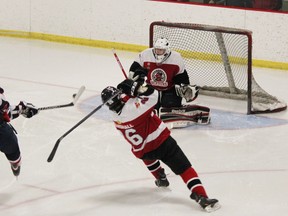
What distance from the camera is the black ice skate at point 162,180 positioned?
427 cm

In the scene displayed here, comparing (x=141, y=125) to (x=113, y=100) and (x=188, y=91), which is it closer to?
(x=113, y=100)

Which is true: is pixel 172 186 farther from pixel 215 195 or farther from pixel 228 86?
pixel 228 86

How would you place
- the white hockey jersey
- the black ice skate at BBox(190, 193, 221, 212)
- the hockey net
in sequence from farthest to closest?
the hockey net < the white hockey jersey < the black ice skate at BBox(190, 193, 221, 212)

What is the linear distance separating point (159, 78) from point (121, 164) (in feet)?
3.56

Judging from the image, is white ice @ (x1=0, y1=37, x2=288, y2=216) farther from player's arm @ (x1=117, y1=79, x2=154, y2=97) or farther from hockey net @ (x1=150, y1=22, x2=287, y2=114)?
player's arm @ (x1=117, y1=79, x2=154, y2=97)

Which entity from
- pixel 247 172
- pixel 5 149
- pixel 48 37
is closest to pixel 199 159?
pixel 247 172

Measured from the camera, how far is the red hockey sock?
3.96 metres

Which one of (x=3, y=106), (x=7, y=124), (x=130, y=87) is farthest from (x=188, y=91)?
(x=3, y=106)

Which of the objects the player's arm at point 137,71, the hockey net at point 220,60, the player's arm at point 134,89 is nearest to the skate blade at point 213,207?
the player's arm at point 134,89

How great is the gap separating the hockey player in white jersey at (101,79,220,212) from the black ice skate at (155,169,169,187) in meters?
0.24

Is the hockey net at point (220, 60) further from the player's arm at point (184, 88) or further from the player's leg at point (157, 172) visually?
the player's leg at point (157, 172)

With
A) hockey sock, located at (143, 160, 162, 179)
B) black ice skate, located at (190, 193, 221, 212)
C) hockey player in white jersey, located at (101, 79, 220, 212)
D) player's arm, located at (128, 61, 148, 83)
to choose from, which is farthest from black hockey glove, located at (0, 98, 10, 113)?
player's arm, located at (128, 61, 148, 83)

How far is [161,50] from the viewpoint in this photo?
212 inches

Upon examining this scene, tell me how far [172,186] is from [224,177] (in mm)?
362
